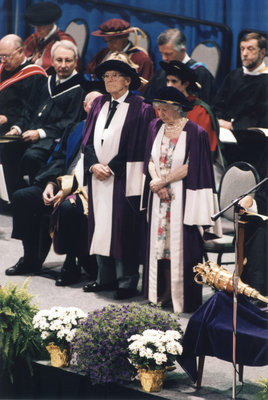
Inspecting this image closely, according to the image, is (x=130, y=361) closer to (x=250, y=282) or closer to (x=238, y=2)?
(x=250, y=282)

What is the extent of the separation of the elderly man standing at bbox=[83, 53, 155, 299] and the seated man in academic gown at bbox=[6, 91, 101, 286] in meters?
0.24

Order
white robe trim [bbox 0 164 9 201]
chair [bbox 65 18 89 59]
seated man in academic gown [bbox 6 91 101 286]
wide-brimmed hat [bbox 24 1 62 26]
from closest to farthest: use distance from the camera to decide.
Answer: seated man in academic gown [bbox 6 91 101 286] < white robe trim [bbox 0 164 9 201] < wide-brimmed hat [bbox 24 1 62 26] < chair [bbox 65 18 89 59]

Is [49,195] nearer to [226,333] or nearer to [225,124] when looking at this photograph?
[225,124]

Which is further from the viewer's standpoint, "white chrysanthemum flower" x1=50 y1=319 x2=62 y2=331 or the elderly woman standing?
the elderly woman standing

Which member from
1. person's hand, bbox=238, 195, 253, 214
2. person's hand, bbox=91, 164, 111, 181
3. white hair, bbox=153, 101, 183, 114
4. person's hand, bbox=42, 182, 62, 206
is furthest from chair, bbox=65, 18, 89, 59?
person's hand, bbox=238, 195, 253, 214

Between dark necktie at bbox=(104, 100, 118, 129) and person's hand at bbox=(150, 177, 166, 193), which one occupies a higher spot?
dark necktie at bbox=(104, 100, 118, 129)

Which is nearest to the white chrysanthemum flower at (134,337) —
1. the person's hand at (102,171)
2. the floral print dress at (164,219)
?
the floral print dress at (164,219)

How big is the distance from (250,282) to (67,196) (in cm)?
179

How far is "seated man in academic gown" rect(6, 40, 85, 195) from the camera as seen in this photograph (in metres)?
7.29

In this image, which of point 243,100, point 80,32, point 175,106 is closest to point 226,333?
point 175,106

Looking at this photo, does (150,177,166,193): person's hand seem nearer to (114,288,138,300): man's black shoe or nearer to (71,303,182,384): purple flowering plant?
(114,288,138,300): man's black shoe

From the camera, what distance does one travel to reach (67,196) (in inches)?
264

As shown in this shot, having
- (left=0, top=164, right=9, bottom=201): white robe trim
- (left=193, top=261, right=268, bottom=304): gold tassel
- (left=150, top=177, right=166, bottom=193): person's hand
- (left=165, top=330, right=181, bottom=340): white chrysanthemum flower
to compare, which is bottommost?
(left=165, top=330, right=181, bottom=340): white chrysanthemum flower

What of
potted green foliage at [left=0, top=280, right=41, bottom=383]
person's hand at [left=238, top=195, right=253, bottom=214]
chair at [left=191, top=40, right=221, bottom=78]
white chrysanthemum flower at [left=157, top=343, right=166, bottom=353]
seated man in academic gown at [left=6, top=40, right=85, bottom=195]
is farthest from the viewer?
chair at [left=191, top=40, right=221, bottom=78]
